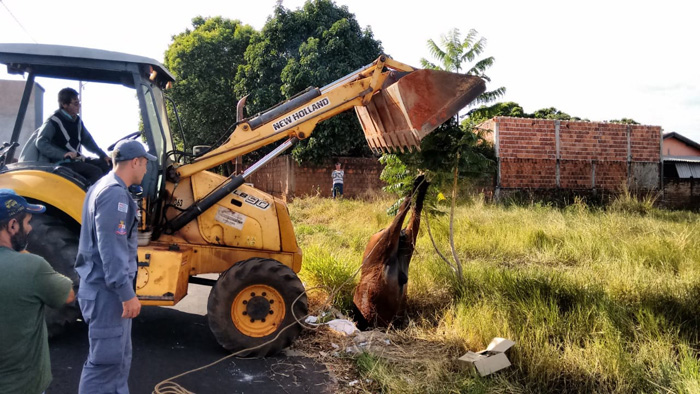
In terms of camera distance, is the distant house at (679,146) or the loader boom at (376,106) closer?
the loader boom at (376,106)

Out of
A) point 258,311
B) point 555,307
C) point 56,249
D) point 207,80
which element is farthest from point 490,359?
point 207,80

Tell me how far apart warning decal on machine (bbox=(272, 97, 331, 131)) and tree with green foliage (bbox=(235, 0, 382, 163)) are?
12.7 metres

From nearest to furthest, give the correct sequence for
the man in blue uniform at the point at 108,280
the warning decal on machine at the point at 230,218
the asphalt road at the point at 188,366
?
the man in blue uniform at the point at 108,280 → the asphalt road at the point at 188,366 → the warning decal on machine at the point at 230,218

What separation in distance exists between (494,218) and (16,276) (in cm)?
978

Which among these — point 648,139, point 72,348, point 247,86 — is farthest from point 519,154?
point 72,348

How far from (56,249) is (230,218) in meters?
1.62

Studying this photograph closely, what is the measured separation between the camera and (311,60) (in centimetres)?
1823

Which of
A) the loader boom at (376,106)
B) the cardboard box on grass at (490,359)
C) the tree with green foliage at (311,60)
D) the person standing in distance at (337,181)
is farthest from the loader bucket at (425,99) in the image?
the tree with green foliage at (311,60)

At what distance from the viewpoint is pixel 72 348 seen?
4809 mm

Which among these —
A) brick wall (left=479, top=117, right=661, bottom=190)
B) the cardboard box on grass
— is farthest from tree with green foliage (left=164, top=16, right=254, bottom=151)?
the cardboard box on grass

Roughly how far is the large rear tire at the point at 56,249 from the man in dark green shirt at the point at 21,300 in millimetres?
2422

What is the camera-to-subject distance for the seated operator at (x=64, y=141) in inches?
198

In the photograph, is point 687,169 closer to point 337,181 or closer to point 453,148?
point 337,181

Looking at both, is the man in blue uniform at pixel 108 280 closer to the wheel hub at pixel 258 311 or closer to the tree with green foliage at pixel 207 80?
the wheel hub at pixel 258 311
